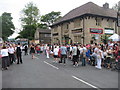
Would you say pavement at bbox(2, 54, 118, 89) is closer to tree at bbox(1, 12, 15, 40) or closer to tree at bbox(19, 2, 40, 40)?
tree at bbox(19, 2, 40, 40)

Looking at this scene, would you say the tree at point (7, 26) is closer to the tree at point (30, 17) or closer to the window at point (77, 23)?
the tree at point (30, 17)

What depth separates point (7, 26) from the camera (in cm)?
7194

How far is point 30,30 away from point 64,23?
33872 millimetres

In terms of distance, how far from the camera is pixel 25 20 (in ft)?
199

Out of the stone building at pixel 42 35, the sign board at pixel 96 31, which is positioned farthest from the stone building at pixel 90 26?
the stone building at pixel 42 35

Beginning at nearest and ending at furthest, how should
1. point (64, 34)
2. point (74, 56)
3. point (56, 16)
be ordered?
1. point (74, 56)
2. point (64, 34)
3. point (56, 16)

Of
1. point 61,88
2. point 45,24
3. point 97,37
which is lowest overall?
point 61,88

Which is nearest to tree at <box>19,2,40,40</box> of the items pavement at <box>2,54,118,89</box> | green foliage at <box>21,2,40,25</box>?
green foliage at <box>21,2,40,25</box>

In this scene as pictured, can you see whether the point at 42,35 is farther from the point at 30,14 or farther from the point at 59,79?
the point at 59,79

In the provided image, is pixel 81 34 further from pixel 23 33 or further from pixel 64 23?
pixel 23 33

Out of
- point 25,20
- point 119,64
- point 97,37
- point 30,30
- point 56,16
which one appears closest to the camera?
point 119,64

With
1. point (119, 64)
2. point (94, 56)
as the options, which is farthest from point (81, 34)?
point (119, 64)

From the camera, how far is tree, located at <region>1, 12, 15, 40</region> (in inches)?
2731

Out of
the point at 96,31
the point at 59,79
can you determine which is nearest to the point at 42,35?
Result: the point at 96,31
